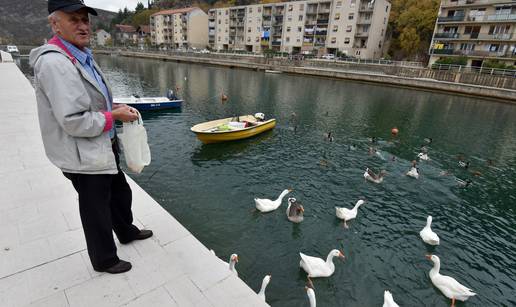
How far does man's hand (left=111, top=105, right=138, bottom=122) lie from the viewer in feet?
9.97

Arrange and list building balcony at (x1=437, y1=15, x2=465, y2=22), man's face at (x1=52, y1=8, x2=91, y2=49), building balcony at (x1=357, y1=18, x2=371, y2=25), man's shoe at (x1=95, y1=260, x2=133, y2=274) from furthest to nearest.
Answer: building balcony at (x1=357, y1=18, x2=371, y2=25) < building balcony at (x1=437, y1=15, x2=465, y2=22) < man's shoe at (x1=95, y1=260, x2=133, y2=274) < man's face at (x1=52, y1=8, x2=91, y2=49)

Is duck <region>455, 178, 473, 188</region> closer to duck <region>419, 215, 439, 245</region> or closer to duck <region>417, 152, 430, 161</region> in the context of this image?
duck <region>417, 152, 430, 161</region>

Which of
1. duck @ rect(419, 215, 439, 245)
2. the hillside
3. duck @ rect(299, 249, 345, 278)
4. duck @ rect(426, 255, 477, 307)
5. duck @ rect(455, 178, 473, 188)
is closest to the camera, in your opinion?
duck @ rect(426, 255, 477, 307)

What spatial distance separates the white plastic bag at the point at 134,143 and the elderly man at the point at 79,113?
0.17 m

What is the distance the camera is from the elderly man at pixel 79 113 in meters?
2.58

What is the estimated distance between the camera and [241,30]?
303 feet

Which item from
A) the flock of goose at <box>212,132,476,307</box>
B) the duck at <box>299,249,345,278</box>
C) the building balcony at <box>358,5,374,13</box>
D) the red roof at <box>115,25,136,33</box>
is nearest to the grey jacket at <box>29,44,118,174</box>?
the flock of goose at <box>212,132,476,307</box>

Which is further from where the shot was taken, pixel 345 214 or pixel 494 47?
pixel 494 47

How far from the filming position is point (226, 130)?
51.2 feet

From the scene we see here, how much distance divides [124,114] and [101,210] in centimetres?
116

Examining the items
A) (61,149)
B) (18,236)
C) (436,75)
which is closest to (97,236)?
(61,149)

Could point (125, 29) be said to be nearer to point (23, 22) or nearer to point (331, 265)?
point (23, 22)

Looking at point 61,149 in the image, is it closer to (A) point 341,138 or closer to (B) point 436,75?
(A) point 341,138

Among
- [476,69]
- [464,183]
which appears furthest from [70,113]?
[476,69]
